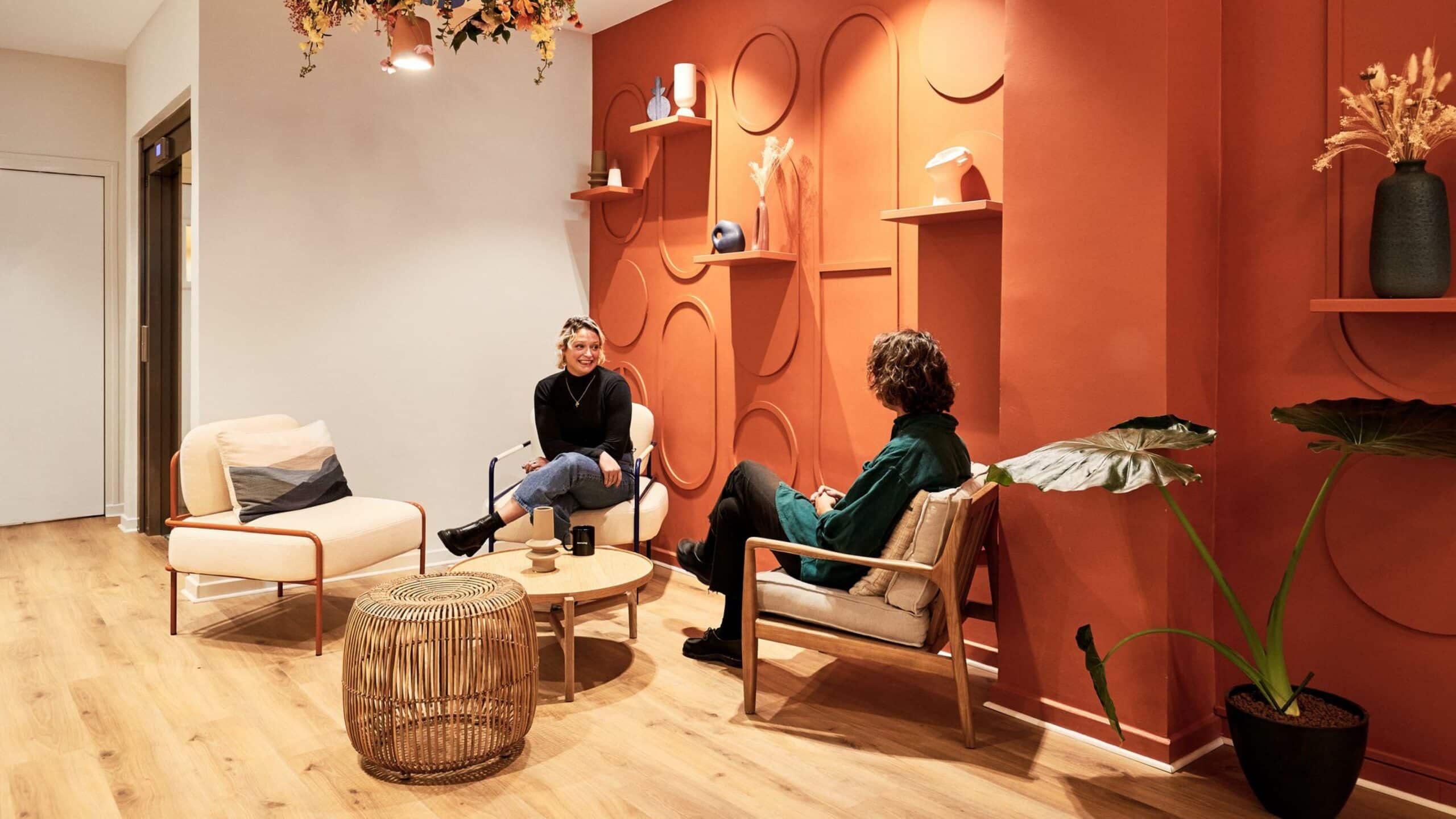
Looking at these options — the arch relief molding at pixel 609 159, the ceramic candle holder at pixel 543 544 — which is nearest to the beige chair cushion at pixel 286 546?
the ceramic candle holder at pixel 543 544

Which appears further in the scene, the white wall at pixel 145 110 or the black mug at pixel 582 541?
the white wall at pixel 145 110

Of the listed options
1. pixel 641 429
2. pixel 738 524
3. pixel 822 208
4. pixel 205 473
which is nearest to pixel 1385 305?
pixel 738 524

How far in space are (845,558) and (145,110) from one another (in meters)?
5.01

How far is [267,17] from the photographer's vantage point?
4449mm

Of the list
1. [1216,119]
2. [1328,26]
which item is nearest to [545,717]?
[1216,119]

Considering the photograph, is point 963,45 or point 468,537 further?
point 468,537

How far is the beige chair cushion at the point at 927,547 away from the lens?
8.93ft

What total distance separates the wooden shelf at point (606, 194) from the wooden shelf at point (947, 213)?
1983 mm

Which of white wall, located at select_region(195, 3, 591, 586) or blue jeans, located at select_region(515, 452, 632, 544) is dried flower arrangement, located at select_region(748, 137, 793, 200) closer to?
blue jeans, located at select_region(515, 452, 632, 544)

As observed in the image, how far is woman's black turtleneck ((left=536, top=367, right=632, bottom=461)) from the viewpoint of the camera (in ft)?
14.8

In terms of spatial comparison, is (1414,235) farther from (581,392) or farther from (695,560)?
(581,392)

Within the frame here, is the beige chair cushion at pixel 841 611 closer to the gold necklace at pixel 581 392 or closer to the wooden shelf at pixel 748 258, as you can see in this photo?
the wooden shelf at pixel 748 258

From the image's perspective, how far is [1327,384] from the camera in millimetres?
2555

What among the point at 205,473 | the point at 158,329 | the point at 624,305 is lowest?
the point at 205,473
